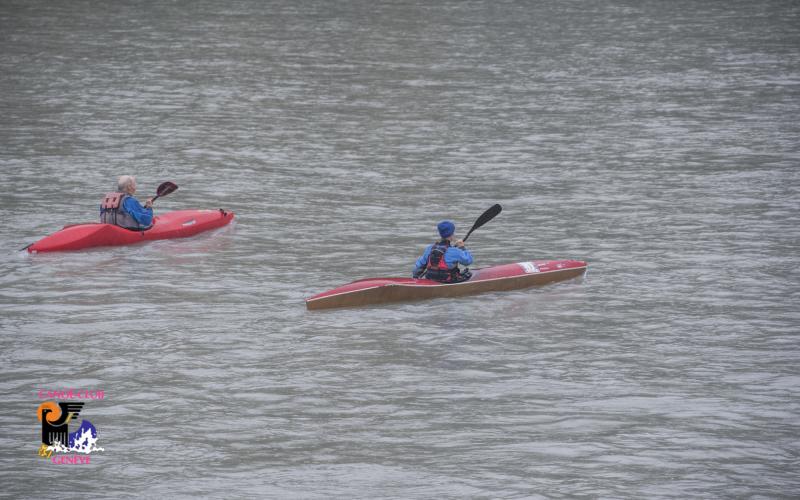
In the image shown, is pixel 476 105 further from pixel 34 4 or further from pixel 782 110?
pixel 34 4

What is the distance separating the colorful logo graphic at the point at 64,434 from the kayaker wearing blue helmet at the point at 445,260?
4987 mm

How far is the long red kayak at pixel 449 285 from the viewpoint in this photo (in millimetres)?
15328

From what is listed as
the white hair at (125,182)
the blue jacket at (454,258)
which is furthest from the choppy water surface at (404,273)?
the white hair at (125,182)

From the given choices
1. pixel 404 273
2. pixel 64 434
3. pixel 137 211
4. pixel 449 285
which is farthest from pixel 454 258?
pixel 64 434

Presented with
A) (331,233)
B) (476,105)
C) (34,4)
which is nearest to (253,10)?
(34,4)

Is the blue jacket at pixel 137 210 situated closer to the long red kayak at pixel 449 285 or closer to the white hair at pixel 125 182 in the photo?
the white hair at pixel 125 182

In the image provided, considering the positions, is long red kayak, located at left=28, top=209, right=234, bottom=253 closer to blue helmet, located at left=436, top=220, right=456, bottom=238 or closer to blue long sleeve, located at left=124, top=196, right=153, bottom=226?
blue long sleeve, located at left=124, top=196, right=153, bottom=226

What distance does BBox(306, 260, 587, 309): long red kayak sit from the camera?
50.3ft

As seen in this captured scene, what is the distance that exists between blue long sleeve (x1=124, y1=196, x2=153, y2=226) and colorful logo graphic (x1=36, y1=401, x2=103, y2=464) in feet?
20.8

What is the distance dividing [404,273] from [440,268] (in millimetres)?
1409

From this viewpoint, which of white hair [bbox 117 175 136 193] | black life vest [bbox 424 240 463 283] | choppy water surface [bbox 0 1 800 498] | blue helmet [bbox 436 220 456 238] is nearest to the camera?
choppy water surface [bbox 0 1 800 498]

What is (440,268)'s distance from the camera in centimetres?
1569

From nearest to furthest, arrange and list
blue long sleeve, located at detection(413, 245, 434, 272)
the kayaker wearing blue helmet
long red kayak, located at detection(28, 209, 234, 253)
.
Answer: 1. the kayaker wearing blue helmet
2. blue long sleeve, located at detection(413, 245, 434, 272)
3. long red kayak, located at detection(28, 209, 234, 253)

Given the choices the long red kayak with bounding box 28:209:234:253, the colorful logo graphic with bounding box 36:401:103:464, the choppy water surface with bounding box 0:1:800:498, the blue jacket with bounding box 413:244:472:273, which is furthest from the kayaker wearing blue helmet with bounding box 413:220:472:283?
the colorful logo graphic with bounding box 36:401:103:464
